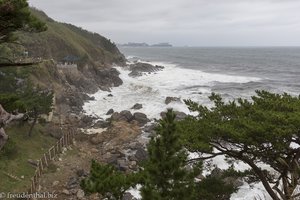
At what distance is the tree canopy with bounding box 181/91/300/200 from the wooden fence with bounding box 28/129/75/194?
11.4 meters

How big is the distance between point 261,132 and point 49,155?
18526 mm

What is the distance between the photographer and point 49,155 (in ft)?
90.1

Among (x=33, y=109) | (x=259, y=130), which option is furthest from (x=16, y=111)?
(x=33, y=109)

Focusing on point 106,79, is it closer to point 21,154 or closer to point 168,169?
point 21,154

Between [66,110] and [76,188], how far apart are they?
21.0m

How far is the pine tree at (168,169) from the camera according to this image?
11.7 metres

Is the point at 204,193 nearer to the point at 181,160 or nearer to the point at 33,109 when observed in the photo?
the point at 181,160

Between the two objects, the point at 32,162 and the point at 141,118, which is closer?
the point at 32,162

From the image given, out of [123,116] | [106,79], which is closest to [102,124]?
[123,116]

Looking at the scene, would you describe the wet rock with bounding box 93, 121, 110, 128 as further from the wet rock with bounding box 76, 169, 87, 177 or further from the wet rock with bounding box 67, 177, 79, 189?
the wet rock with bounding box 67, 177, 79, 189

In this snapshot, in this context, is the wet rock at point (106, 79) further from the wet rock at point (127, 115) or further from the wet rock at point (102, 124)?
the wet rock at point (102, 124)

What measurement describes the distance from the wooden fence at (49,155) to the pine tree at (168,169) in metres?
12.0

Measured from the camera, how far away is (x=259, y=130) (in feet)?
42.2

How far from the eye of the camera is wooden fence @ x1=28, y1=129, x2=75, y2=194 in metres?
22.5
